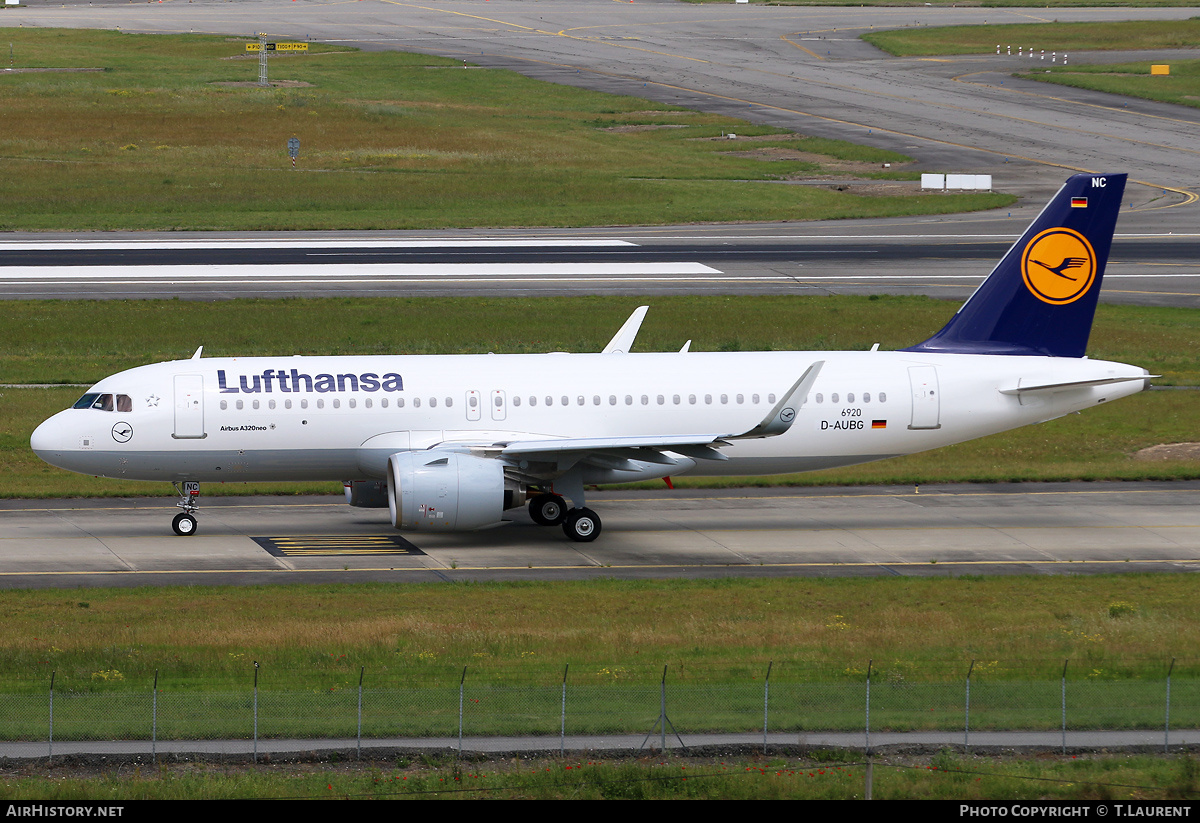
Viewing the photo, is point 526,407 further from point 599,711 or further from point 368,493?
point 599,711

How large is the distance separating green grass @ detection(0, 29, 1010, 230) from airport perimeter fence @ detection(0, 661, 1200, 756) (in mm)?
67891

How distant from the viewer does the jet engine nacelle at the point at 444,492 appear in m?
37.0

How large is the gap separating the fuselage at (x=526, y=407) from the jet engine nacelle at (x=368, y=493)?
1.11ft

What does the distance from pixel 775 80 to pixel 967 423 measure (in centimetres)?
10283

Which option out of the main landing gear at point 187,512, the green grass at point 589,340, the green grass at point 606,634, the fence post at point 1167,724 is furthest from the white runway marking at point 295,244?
the fence post at point 1167,724

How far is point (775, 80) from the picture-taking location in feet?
455

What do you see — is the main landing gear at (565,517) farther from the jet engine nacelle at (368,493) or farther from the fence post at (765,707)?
the fence post at (765,707)

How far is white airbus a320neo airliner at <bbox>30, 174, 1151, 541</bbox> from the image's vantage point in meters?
38.5

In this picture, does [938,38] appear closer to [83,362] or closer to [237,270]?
[237,270]

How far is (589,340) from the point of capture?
61812mm

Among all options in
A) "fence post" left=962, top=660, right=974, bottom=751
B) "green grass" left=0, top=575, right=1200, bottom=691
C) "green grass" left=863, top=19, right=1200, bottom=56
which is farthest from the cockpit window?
"green grass" left=863, top=19, right=1200, bottom=56

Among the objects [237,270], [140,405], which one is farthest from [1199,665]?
[237,270]

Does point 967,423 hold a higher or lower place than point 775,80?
lower

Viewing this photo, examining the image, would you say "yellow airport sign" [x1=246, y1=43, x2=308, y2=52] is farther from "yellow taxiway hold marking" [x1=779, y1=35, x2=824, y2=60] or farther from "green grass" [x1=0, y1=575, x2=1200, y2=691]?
"green grass" [x1=0, y1=575, x2=1200, y2=691]
